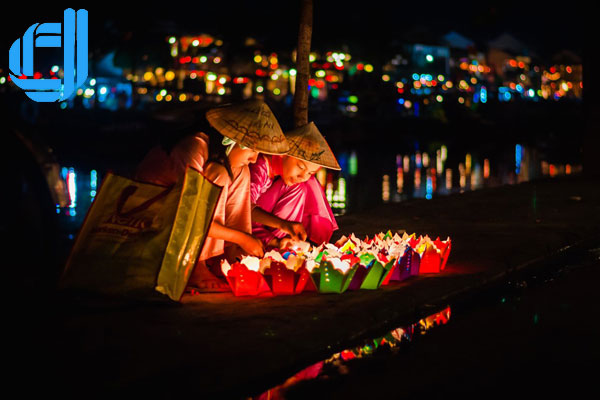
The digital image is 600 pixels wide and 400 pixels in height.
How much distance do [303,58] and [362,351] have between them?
14.4 ft

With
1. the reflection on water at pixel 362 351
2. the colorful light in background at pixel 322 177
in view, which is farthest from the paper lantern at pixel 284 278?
the colorful light in background at pixel 322 177

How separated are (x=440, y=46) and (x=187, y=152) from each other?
62.8 metres

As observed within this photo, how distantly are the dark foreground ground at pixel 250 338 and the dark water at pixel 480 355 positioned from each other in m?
0.02

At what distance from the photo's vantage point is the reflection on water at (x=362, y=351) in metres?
3.61

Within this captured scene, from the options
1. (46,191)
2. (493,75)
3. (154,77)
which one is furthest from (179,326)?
(493,75)

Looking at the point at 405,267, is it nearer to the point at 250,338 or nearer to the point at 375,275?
the point at 375,275

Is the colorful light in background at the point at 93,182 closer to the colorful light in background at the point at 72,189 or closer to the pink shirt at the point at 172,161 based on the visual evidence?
the colorful light in background at the point at 72,189

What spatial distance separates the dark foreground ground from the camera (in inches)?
135

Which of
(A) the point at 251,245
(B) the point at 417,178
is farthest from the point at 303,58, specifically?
(B) the point at 417,178

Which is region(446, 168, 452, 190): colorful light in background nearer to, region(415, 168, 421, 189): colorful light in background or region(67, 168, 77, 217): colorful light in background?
region(415, 168, 421, 189): colorful light in background

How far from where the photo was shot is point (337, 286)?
5016 mm

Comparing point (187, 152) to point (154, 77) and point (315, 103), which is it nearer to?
point (315, 103)

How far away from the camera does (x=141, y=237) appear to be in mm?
4520

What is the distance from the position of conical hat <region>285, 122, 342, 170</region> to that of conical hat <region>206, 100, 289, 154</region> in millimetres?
490
